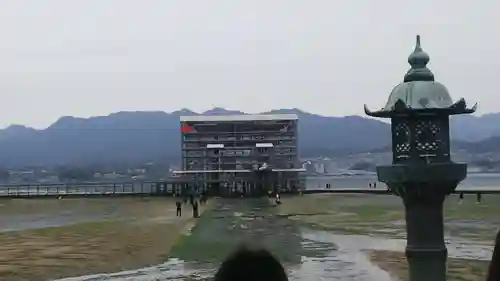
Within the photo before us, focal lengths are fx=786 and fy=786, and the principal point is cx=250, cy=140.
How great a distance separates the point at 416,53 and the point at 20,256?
22.1 m

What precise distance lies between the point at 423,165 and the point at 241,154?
79500 mm

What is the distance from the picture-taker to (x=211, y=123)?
90.2 meters

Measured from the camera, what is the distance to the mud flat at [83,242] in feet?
73.3

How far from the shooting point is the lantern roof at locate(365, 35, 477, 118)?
17.5ft

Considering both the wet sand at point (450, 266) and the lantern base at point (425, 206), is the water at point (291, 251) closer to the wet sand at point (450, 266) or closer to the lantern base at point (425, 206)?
the wet sand at point (450, 266)

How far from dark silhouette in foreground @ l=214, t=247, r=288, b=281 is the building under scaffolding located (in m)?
73.9

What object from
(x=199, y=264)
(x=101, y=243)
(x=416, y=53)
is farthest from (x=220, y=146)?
(x=416, y=53)

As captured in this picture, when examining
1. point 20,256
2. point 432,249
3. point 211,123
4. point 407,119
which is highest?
point 211,123

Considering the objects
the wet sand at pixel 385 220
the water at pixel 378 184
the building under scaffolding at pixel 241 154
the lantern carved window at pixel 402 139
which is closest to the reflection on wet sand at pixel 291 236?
the wet sand at pixel 385 220

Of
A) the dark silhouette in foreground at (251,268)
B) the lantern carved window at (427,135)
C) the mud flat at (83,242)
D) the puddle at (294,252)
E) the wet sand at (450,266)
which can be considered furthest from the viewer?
the mud flat at (83,242)

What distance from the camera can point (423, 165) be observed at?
17.4 feet

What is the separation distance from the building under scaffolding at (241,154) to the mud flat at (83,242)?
87.8ft

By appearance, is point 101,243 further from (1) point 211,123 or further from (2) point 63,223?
(1) point 211,123

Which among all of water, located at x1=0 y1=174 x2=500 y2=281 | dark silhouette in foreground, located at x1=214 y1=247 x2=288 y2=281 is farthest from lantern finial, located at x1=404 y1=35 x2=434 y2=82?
water, located at x1=0 y1=174 x2=500 y2=281
